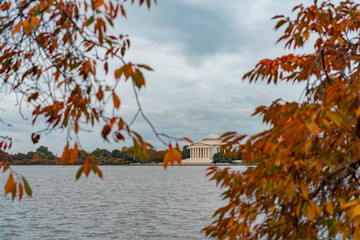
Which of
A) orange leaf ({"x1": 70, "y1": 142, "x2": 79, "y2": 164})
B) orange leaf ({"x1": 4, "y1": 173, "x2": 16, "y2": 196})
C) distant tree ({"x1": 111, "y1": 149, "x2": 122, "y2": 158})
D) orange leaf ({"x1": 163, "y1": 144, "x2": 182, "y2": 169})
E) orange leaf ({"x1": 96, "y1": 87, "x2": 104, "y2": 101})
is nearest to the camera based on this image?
orange leaf ({"x1": 163, "y1": 144, "x2": 182, "y2": 169})

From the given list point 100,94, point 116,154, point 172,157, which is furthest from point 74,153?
point 116,154

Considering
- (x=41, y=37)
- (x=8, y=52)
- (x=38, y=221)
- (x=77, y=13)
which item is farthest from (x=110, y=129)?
(x=38, y=221)

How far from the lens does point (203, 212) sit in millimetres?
24219

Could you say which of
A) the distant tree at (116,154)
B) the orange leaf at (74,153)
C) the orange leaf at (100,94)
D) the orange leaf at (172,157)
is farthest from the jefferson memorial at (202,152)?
the orange leaf at (172,157)

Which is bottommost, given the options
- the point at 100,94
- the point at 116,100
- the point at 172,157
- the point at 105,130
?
the point at 172,157

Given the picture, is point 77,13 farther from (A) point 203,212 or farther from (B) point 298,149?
(A) point 203,212

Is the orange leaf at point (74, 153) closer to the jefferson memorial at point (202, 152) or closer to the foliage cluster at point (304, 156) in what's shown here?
the foliage cluster at point (304, 156)

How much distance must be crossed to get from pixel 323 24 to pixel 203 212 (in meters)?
20.3

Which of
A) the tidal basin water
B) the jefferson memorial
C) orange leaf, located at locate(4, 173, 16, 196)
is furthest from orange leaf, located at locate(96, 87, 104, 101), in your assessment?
the jefferson memorial

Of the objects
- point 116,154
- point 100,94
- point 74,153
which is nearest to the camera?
point 74,153

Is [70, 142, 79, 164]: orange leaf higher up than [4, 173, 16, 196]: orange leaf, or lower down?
higher up

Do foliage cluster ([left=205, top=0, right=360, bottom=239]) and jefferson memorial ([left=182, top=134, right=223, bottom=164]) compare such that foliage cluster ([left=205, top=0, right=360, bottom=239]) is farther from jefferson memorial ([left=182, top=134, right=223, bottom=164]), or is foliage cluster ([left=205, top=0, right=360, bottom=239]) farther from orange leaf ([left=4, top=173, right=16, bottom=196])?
jefferson memorial ([left=182, top=134, right=223, bottom=164])

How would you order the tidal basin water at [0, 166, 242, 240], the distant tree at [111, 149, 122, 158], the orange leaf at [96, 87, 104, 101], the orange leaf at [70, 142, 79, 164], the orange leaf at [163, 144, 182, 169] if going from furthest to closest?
the distant tree at [111, 149, 122, 158] → the tidal basin water at [0, 166, 242, 240] → the orange leaf at [96, 87, 104, 101] → the orange leaf at [70, 142, 79, 164] → the orange leaf at [163, 144, 182, 169]

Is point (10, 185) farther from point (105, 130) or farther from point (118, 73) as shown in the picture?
point (118, 73)
